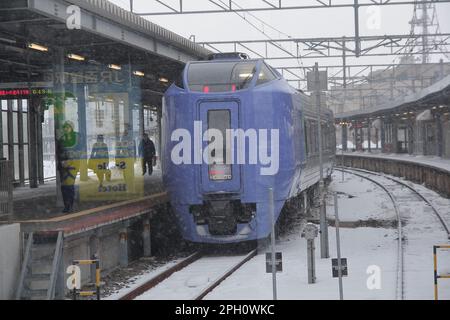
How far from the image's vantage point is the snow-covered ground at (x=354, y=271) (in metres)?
10.0

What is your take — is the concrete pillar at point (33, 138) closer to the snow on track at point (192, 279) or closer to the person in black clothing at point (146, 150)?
the person in black clothing at point (146, 150)

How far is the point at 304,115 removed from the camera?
16750mm

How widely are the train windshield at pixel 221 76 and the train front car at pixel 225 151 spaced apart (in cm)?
2

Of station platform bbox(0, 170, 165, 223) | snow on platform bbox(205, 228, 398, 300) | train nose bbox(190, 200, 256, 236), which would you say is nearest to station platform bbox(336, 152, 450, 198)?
snow on platform bbox(205, 228, 398, 300)

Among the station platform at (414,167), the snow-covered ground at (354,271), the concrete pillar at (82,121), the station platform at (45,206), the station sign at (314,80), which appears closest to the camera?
the snow-covered ground at (354,271)

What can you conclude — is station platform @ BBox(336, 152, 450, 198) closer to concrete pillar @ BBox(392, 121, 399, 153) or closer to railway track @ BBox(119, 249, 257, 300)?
concrete pillar @ BBox(392, 121, 399, 153)

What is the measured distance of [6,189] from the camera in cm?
1062

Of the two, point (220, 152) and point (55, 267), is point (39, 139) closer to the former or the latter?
point (220, 152)

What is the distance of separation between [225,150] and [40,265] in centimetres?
419

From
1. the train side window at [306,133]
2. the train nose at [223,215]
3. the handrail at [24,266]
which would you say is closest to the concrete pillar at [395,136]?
the train side window at [306,133]

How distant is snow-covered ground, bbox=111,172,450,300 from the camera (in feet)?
32.9
